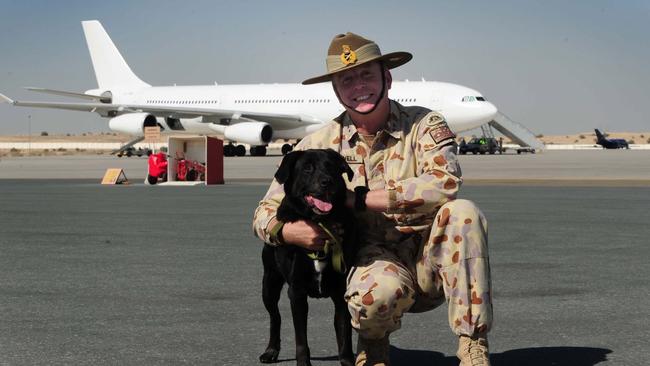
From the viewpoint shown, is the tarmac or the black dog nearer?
the black dog

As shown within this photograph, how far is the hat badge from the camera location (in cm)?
455

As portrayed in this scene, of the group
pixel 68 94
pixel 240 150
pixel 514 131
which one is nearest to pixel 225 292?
pixel 240 150

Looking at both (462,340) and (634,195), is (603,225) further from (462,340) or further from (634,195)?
(462,340)

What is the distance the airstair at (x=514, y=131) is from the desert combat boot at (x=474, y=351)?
51208 millimetres

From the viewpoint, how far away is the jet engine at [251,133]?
1649 inches

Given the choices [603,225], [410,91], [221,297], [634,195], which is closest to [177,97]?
[410,91]

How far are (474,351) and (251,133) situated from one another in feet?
125

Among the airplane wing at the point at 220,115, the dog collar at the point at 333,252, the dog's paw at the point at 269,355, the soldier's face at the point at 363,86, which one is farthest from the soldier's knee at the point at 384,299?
the airplane wing at the point at 220,115

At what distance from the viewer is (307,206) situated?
4223 mm

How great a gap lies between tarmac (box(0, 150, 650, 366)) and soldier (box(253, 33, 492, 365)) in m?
0.57

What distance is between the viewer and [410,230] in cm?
457

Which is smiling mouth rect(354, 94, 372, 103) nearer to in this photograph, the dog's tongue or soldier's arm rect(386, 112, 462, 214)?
soldier's arm rect(386, 112, 462, 214)

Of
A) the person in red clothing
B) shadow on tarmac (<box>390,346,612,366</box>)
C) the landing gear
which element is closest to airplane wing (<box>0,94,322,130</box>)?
the landing gear

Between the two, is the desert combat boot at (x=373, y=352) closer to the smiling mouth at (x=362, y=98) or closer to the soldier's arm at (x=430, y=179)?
the soldier's arm at (x=430, y=179)
